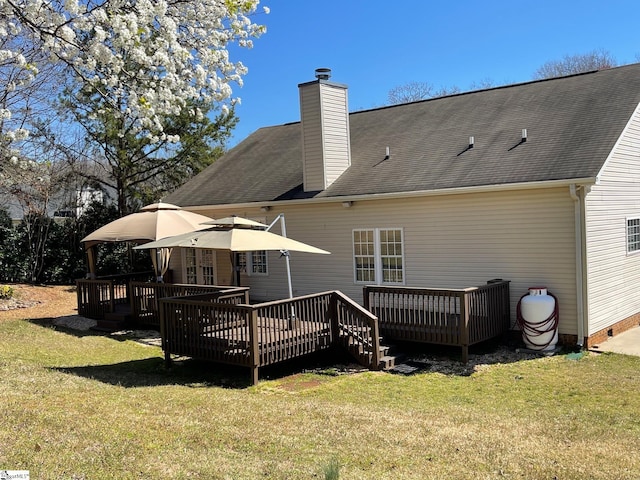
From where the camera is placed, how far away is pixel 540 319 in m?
10.8

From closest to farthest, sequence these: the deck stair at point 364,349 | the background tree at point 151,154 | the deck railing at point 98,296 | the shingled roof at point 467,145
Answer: the deck stair at point 364,349 → the shingled roof at point 467,145 → the deck railing at point 98,296 → the background tree at point 151,154

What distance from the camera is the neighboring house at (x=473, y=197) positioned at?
11031 millimetres

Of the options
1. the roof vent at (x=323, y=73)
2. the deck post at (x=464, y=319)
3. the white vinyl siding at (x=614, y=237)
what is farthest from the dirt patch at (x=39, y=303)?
the white vinyl siding at (x=614, y=237)

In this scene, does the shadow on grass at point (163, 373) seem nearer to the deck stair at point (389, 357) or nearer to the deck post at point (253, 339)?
the deck post at point (253, 339)

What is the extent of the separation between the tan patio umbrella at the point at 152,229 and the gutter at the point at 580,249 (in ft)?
27.8

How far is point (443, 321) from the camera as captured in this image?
35.7 feet

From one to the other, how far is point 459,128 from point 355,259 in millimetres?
4184

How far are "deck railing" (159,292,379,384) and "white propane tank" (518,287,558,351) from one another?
295 cm

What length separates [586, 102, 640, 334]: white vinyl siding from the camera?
11058mm

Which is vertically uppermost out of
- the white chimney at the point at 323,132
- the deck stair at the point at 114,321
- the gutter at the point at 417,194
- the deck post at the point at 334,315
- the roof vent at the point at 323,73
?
the roof vent at the point at 323,73

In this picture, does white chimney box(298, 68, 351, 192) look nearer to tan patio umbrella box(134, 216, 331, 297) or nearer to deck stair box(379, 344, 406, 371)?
tan patio umbrella box(134, 216, 331, 297)

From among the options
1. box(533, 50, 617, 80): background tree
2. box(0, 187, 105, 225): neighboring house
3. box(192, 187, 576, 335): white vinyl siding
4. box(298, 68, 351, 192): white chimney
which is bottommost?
box(192, 187, 576, 335): white vinyl siding

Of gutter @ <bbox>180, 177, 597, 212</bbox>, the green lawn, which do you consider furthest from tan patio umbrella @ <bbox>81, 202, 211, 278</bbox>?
the green lawn

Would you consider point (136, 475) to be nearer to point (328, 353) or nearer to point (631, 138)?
point (328, 353)
